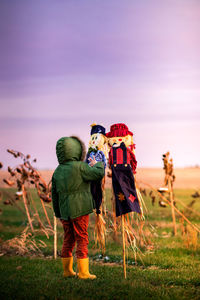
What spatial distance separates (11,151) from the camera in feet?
24.9

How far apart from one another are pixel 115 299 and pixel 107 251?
308 cm

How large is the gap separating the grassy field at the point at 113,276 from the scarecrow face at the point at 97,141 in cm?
181

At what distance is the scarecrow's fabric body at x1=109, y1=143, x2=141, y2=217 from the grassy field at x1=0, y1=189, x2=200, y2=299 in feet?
3.35

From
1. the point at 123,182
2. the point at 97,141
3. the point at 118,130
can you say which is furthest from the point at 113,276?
the point at 118,130

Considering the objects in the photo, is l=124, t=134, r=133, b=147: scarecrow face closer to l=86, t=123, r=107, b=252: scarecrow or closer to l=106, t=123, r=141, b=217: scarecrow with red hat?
l=106, t=123, r=141, b=217: scarecrow with red hat

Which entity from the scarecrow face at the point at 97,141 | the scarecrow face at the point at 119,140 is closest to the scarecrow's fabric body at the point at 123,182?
the scarecrow face at the point at 119,140

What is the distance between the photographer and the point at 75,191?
507 cm

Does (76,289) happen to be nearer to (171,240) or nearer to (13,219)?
(171,240)

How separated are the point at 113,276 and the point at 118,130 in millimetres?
2181

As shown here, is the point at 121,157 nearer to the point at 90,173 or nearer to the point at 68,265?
the point at 90,173

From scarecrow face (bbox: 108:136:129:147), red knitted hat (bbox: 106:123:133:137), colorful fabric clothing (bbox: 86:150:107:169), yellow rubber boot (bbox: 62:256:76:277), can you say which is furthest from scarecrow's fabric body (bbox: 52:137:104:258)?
red knitted hat (bbox: 106:123:133:137)

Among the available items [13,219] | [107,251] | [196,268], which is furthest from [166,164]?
[13,219]

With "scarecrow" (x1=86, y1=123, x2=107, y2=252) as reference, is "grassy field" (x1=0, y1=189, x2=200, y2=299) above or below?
below

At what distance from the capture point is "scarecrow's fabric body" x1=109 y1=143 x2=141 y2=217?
525cm
